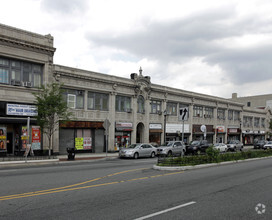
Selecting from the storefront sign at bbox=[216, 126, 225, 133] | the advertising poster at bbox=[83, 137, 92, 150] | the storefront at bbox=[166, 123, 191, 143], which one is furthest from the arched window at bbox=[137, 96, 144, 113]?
the storefront sign at bbox=[216, 126, 225, 133]

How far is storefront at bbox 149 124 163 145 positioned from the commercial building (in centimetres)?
14

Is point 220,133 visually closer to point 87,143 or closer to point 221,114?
point 221,114

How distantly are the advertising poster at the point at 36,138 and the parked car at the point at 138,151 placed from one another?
7944 millimetres

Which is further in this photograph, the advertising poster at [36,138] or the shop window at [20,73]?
the advertising poster at [36,138]

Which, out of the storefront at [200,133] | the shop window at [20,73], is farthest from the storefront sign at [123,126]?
the storefront at [200,133]

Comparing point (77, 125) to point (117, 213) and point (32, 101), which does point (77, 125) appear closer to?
point (32, 101)

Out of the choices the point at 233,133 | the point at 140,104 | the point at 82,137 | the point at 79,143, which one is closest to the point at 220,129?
the point at 233,133

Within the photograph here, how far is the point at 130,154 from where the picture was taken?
2584 cm

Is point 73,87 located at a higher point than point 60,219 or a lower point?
higher

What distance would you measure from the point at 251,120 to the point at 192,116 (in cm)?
2651

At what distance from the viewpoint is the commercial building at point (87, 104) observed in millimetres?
24625

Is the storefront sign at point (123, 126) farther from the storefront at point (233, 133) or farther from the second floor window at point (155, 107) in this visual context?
the storefront at point (233, 133)

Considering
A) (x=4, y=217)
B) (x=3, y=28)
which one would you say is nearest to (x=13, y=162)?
(x=3, y=28)

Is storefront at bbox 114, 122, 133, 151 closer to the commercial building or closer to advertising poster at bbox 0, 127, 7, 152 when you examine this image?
the commercial building
